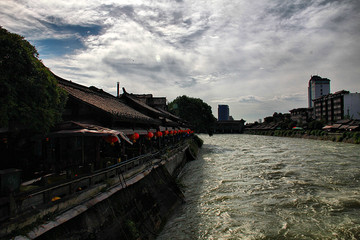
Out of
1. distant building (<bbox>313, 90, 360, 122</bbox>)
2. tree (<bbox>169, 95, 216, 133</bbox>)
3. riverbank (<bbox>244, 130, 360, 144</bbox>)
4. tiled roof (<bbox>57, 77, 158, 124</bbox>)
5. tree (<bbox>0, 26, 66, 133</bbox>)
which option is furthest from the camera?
distant building (<bbox>313, 90, 360, 122</bbox>)

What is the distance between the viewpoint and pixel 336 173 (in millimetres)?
16844

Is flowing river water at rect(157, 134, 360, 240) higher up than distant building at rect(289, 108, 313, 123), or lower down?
lower down

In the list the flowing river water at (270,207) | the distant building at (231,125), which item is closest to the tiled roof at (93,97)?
the flowing river water at (270,207)

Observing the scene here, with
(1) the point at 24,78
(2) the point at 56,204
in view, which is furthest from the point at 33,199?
(1) the point at 24,78

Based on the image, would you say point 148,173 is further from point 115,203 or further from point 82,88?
point 82,88

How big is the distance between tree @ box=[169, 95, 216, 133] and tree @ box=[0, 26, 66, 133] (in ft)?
213

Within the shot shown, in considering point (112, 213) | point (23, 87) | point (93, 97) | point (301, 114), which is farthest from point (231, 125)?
point (23, 87)

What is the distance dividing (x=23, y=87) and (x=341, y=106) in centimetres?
9338

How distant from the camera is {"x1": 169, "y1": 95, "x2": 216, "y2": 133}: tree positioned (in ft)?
242

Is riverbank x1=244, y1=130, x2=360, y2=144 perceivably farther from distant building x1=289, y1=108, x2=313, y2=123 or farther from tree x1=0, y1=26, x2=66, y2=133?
tree x1=0, y1=26, x2=66, y2=133

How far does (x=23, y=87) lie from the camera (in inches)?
227

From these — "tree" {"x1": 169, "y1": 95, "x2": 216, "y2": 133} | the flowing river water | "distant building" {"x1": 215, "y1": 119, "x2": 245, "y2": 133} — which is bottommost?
the flowing river water

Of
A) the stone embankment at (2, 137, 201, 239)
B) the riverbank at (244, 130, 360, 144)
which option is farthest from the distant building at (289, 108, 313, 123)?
the stone embankment at (2, 137, 201, 239)

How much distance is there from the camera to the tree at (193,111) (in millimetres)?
73875
